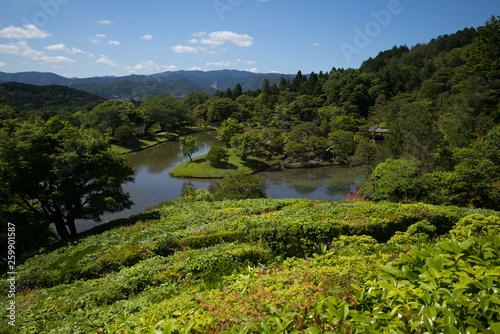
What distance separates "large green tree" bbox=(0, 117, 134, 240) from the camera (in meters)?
10.8

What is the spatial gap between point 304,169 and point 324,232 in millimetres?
27557

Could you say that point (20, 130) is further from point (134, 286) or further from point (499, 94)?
point (499, 94)

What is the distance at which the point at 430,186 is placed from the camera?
664 inches

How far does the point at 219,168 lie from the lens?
111 ft

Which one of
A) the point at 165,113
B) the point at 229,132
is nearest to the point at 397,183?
the point at 229,132

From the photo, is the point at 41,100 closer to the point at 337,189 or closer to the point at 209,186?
the point at 209,186

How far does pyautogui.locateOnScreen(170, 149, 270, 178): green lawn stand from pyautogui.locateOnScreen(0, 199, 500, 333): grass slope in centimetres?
1973

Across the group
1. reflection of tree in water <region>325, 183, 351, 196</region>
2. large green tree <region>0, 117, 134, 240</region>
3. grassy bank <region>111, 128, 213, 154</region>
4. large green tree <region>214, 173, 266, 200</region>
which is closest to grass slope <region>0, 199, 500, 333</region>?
large green tree <region>0, 117, 134, 240</region>

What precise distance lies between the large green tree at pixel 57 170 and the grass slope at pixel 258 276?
190cm

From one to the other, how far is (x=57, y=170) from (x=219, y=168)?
22.8 meters

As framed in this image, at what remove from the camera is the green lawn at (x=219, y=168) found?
32312 millimetres

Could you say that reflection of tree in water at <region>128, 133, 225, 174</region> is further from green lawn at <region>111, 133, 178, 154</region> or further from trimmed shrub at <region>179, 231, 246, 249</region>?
trimmed shrub at <region>179, 231, 246, 249</region>

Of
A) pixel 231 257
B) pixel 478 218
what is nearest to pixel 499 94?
pixel 478 218

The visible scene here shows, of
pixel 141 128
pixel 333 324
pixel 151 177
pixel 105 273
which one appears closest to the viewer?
pixel 333 324
